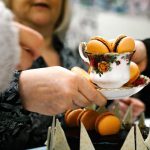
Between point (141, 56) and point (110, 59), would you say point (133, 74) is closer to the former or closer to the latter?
point (110, 59)

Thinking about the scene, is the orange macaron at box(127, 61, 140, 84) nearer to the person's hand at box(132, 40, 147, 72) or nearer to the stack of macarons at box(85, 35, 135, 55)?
the stack of macarons at box(85, 35, 135, 55)

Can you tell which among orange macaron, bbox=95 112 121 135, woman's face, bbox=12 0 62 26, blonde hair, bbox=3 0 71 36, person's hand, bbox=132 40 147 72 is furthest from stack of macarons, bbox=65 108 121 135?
blonde hair, bbox=3 0 71 36

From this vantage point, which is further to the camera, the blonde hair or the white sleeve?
the blonde hair

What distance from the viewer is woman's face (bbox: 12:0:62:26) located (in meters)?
1.27

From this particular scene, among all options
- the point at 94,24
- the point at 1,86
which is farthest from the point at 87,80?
the point at 94,24

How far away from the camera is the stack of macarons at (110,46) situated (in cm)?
59

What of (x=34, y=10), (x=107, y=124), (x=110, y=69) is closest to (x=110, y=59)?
(x=110, y=69)

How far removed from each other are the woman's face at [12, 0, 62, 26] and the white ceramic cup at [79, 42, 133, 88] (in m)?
0.72

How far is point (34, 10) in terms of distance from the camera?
4.19 feet

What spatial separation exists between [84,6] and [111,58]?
1.67 m

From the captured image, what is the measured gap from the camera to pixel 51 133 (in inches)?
24.2

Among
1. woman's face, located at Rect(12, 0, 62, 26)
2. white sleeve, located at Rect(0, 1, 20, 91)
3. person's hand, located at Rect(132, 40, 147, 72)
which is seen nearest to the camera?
white sleeve, located at Rect(0, 1, 20, 91)

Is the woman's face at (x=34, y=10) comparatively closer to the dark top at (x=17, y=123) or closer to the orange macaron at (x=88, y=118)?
the dark top at (x=17, y=123)

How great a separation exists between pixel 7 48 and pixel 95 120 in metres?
0.25
